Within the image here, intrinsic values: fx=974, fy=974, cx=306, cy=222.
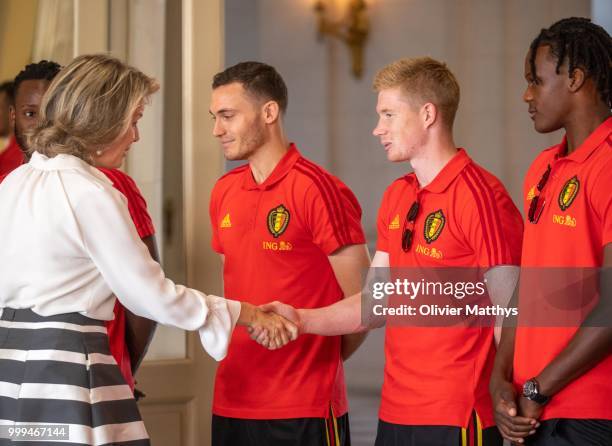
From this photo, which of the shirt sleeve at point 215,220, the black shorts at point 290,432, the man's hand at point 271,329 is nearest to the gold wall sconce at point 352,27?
the shirt sleeve at point 215,220

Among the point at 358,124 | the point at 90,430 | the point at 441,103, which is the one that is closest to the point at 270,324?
the point at 90,430

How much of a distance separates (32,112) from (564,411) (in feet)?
5.71

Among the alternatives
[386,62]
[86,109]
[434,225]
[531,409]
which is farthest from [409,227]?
[386,62]

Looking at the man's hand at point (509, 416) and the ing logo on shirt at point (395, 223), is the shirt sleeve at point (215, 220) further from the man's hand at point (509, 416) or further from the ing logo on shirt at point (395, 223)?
the man's hand at point (509, 416)

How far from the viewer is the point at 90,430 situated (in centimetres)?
189

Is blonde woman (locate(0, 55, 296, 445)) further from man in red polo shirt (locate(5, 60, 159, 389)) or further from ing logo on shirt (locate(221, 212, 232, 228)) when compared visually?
ing logo on shirt (locate(221, 212, 232, 228))

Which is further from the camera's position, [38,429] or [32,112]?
[32,112]

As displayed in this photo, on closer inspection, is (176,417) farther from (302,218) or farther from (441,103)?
(441,103)

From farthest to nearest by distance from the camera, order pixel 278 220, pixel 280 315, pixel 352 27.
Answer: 1. pixel 352 27
2. pixel 278 220
3. pixel 280 315

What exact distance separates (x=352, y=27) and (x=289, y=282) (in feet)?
14.1

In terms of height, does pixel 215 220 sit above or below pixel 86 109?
below

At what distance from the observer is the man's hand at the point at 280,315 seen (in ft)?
7.78

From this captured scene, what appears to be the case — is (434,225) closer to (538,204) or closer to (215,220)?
(538,204)

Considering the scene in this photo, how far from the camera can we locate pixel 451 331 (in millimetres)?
2301
